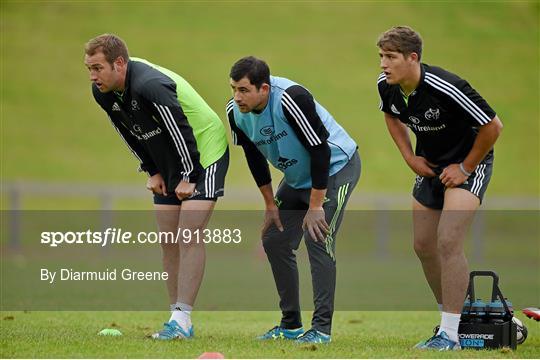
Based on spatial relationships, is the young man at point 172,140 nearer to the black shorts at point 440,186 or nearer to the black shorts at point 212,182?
the black shorts at point 212,182

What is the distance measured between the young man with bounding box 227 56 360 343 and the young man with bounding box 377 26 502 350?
0.65 meters

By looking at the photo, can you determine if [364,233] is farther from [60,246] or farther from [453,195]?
[453,195]

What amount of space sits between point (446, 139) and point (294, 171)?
1.25 metres

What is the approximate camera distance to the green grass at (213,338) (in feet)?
23.9

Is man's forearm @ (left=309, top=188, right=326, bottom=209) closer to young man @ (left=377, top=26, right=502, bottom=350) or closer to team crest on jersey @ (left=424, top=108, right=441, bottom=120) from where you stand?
young man @ (left=377, top=26, right=502, bottom=350)

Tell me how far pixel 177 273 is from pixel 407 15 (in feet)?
120

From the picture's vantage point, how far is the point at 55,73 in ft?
136

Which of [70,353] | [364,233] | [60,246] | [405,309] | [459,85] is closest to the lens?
[70,353]

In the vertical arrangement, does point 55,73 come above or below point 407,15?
below

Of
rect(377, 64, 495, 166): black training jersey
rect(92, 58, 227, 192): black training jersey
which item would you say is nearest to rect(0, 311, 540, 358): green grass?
rect(92, 58, 227, 192): black training jersey

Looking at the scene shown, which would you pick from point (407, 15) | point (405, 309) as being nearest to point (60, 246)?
point (405, 309)

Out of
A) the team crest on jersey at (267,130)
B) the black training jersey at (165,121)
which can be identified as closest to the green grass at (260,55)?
the black training jersey at (165,121)

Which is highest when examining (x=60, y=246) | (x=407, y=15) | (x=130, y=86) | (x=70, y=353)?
(x=407, y=15)

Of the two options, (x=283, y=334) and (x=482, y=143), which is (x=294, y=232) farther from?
(x=482, y=143)
